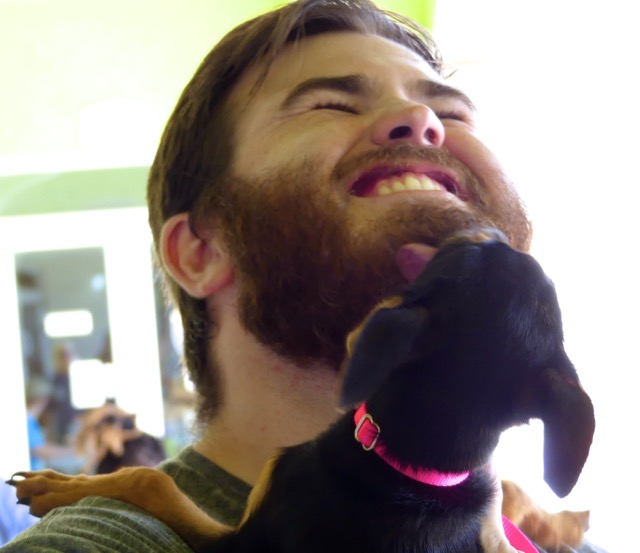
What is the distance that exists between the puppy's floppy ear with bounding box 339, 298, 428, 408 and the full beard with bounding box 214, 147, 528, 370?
8.9 inches

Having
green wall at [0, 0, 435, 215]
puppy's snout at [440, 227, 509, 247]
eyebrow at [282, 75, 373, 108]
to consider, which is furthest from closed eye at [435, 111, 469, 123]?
green wall at [0, 0, 435, 215]

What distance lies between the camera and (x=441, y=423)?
2.44ft

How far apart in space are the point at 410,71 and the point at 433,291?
55 centimetres

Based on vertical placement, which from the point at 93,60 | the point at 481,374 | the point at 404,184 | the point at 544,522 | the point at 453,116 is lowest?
the point at 544,522

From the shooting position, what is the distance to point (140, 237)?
3.54 meters

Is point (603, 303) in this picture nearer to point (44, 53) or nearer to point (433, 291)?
point (433, 291)

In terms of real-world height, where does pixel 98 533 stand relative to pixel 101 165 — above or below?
below

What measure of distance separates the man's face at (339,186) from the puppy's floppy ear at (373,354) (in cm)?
25

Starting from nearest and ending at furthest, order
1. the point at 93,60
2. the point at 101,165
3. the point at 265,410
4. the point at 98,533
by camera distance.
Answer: the point at 98,533
the point at 265,410
the point at 93,60
the point at 101,165

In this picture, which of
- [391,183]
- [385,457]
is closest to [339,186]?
[391,183]

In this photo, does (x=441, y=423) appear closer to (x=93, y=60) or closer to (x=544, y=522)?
(x=544, y=522)

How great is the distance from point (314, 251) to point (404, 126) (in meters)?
0.21

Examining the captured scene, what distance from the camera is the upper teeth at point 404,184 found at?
3.24 feet

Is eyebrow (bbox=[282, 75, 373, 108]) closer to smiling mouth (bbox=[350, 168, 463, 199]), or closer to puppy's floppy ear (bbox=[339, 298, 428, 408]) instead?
smiling mouth (bbox=[350, 168, 463, 199])
